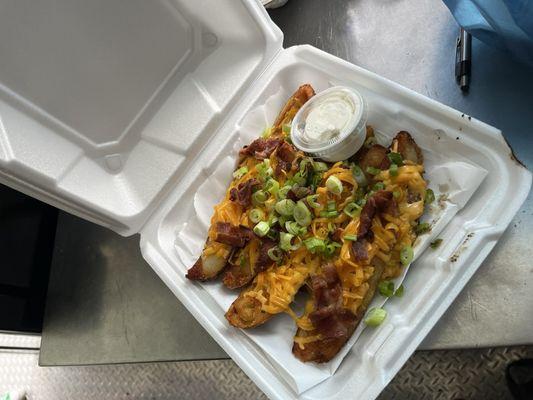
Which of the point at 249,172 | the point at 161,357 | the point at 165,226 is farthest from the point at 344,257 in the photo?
the point at 161,357

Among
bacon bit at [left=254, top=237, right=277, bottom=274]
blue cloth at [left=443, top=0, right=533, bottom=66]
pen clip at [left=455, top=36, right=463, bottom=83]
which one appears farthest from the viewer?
pen clip at [left=455, top=36, right=463, bottom=83]

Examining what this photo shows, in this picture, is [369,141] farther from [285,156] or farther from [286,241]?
[286,241]

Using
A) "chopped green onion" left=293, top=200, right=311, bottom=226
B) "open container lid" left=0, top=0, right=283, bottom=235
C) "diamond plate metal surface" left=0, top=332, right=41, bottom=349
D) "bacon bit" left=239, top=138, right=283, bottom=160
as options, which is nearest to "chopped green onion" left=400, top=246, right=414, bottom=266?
"chopped green onion" left=293, top=200, right=311, bottom=226

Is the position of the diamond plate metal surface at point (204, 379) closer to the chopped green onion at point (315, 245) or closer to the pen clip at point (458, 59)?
the chopped green onion at point (315, 245)

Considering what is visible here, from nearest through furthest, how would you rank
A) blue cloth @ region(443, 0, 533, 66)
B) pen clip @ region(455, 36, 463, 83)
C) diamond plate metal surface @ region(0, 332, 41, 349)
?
blue cloth @ region(443, 0, 533, 66), pen clip @ region(455, 36, 463, 83), diamond plate metal surface @ region(0, 332, 41, 349)

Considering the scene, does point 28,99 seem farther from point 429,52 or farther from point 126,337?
point 429,52

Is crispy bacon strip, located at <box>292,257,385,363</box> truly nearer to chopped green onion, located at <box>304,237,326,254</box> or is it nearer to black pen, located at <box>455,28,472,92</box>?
chopped green onion, located at <box>304,237,326,254</box>
